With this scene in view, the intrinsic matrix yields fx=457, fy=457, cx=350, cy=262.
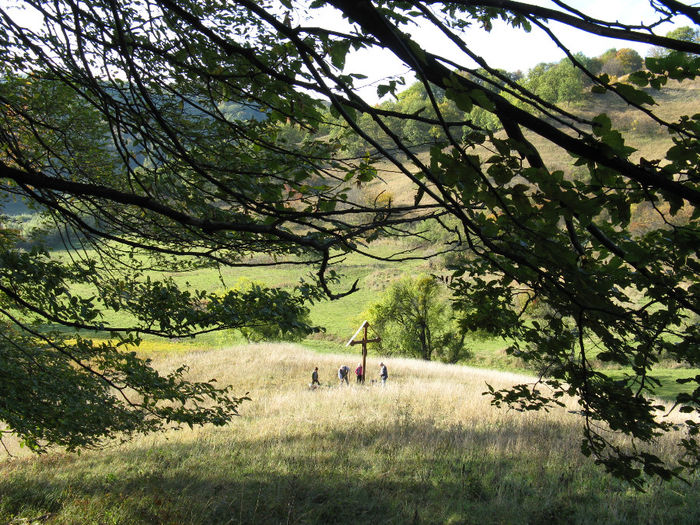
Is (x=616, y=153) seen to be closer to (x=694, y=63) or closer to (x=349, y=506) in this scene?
(x=694, y=63)

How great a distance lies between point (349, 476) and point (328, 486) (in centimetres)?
48

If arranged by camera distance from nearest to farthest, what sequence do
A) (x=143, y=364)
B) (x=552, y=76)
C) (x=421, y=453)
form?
(x=143, y=364)
(x=421, y=453)
(x=552, y=76)

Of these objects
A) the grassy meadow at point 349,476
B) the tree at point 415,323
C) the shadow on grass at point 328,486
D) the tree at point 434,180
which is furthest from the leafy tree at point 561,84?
the tree at point 434,180

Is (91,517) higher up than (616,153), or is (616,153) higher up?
(616,153)

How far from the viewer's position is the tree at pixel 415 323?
31891 millimetres

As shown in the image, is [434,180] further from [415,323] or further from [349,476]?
[415,323]

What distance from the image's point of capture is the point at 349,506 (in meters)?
5.84

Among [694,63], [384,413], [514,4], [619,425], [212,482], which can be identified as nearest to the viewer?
[514,4]

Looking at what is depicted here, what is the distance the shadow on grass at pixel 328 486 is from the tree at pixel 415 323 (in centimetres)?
2322

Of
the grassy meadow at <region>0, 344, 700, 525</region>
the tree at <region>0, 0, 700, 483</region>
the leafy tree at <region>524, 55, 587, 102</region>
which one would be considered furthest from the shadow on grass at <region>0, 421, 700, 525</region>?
the leafy tree at <region>524, 55, 587, 102</region>

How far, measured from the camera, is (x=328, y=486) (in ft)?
21.1

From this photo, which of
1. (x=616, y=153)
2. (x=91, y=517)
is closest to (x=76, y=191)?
(x=616, y=153)

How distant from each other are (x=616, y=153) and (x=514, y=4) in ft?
1.87

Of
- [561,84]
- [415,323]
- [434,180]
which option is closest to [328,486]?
[434,180]
